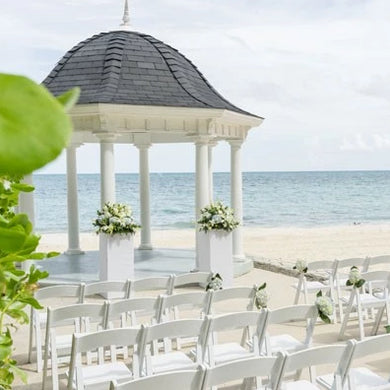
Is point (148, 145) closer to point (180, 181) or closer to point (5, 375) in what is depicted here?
point (5, 375)

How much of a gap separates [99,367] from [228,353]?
1441 mm

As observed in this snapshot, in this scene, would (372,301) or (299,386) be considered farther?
(372,301)

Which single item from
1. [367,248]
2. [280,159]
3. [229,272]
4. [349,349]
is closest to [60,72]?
[229,272]

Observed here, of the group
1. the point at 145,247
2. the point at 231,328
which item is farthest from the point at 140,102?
the point at 231,328

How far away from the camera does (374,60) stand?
3438 inches

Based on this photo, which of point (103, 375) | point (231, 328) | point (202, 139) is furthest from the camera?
point (202, 139)

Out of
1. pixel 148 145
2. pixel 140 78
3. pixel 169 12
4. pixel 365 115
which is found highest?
pixel 169 12

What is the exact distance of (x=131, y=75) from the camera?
14.4 metres

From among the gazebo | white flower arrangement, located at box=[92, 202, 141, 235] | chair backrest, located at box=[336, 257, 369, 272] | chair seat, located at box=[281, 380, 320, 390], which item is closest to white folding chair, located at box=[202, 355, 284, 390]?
chair seat, located at box=[281, 380, 320, 390]

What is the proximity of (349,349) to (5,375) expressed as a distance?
3.83 metres

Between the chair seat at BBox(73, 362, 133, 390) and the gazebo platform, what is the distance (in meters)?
7.43

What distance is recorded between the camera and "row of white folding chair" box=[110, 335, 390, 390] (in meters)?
4.30

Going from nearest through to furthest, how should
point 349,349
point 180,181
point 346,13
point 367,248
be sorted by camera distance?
point 349,349, point 367,248, point 346,13, point 180,181

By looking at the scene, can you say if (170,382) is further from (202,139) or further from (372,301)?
(202,139)
